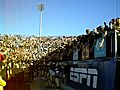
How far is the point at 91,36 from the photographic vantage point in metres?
9.58

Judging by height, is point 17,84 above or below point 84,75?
below

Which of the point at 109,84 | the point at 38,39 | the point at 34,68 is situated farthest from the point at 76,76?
the point at 38,39

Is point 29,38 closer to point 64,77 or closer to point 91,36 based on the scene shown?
point 64,77

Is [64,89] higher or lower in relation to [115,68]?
lower

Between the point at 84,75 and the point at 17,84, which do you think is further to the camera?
the point at 17,84

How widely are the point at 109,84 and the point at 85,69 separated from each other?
8.71 feet

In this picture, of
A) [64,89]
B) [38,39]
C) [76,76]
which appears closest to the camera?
[76,76]

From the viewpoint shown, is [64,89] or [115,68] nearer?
[115,68]

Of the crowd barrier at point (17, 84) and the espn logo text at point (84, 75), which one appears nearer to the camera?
the espn logo text at point (84, 75)

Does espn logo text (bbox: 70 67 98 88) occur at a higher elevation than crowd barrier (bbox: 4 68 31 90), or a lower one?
higher

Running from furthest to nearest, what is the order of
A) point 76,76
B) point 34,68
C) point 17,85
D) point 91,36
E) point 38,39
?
point 38,39, point 34,68, point 17,85, point 76,76, point 91,36

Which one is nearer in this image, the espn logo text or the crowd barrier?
the espn logo text

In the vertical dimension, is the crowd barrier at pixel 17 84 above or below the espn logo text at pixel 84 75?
below

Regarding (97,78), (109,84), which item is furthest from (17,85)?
(109,84)
